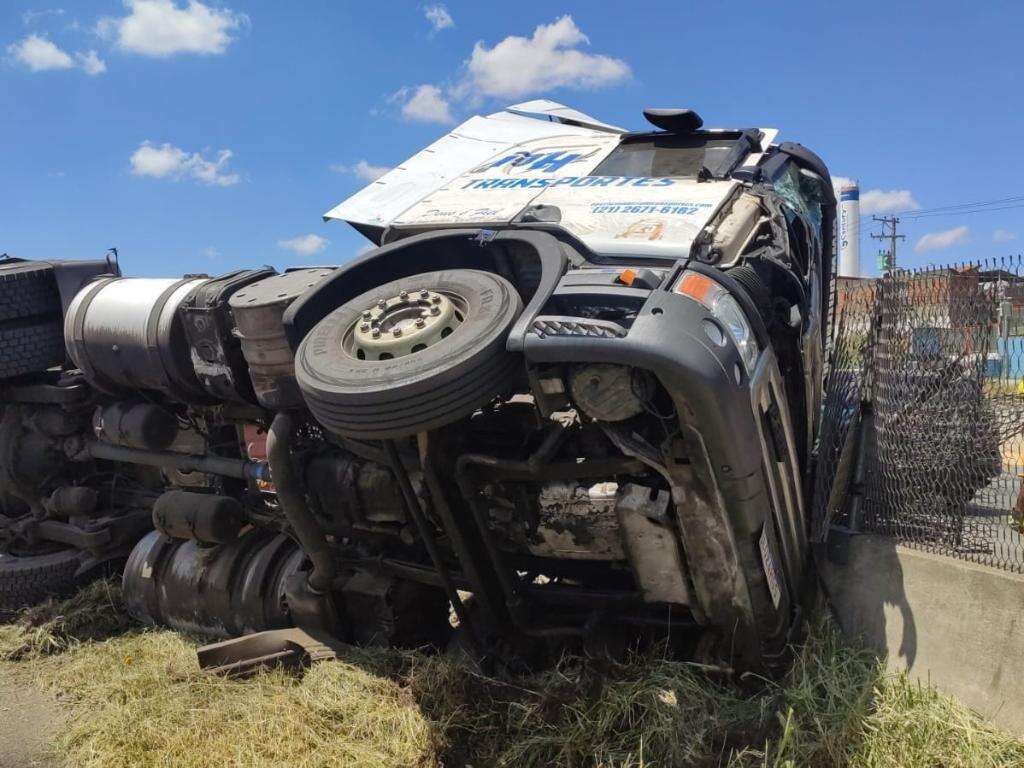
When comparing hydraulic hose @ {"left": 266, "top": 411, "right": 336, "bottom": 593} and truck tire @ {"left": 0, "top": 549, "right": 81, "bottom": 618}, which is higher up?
hydraulic hose @ {"left": 266, "top": 411, "right": 336, "bottom": 593}

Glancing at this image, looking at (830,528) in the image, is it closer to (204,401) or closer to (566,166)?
(566,166)

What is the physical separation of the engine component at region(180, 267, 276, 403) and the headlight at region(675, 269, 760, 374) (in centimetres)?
235

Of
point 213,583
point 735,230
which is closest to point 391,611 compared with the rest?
point 213,583

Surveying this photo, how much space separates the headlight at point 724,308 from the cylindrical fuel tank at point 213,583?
2637mm

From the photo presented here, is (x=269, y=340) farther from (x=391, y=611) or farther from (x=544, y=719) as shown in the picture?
(x=544, y=719)

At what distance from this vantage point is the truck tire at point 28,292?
548 cm

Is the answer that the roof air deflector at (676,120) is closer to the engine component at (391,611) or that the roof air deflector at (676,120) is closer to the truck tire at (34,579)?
the engine component at (391,611)

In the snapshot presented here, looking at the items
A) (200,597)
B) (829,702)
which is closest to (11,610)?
(200,597)

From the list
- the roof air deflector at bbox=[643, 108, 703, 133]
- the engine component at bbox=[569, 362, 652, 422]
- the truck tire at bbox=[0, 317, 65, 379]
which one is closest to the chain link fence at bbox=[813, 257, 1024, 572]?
the roof air deflector at bbox=[643, 108, 703, 133]

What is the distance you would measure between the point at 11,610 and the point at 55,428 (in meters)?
1.17

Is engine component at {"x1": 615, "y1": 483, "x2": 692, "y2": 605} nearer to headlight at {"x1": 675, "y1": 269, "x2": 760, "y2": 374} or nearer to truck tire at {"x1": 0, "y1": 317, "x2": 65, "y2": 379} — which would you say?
headlight at {"x1": 675, "y1": 269, "x2": 760, "y2": 374}

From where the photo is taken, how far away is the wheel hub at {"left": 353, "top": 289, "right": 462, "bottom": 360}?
3059 millimetres

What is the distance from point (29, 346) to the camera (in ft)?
18.4

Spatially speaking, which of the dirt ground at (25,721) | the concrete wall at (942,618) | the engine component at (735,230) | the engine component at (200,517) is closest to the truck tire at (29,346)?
the engine component at (200,517)
